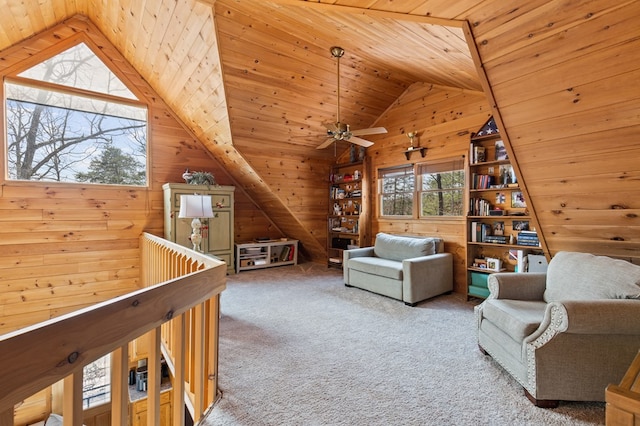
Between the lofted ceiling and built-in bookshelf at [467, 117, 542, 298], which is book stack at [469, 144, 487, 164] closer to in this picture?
built-in bookshelf at [467, 117, 542, 298]

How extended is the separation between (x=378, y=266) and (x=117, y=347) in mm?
3223

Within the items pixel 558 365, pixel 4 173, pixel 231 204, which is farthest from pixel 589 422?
pixel 4 173

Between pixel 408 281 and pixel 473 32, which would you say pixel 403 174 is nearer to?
pixel 408 281

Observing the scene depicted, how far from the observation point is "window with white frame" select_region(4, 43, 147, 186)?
155 inches

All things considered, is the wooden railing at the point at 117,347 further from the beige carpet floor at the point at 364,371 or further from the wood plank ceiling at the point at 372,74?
the wood plank ceiling at the point at 372,74

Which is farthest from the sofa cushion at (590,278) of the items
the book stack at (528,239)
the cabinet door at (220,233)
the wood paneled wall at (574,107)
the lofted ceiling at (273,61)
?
the cabinet door at (220,233)

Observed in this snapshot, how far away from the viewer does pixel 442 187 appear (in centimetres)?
416

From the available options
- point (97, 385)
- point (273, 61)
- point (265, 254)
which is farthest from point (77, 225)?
point (273, 61)

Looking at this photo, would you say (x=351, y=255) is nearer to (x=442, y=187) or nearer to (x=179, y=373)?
(x=442, y=187)

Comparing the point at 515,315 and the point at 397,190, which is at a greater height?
the point at 397,190

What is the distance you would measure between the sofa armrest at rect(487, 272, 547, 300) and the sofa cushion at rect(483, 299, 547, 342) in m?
0.06

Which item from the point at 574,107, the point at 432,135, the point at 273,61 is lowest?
the point at 574,107

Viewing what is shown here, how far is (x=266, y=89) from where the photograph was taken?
12.2ft

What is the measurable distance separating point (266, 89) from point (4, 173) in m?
3.51
